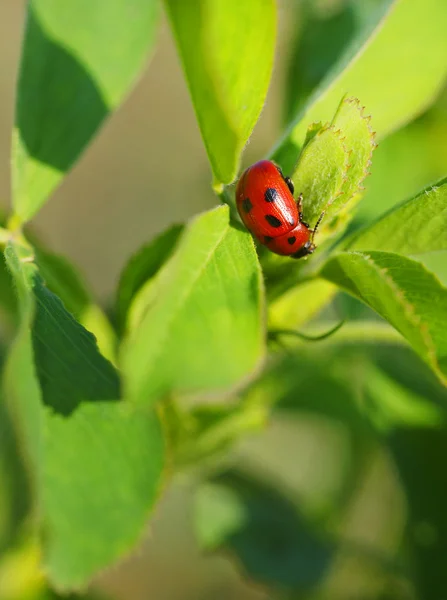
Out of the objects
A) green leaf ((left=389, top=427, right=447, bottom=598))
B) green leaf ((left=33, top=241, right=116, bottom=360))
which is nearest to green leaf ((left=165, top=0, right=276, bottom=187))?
green leaf ((left=33, top=241, right=116, bottom=360))

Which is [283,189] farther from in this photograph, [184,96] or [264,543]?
[184,96]

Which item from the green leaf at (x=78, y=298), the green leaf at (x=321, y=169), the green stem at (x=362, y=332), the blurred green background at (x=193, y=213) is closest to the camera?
the green leaf at (x=321, y=169)

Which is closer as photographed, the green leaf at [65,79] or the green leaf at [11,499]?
the green leaf at [65,79]

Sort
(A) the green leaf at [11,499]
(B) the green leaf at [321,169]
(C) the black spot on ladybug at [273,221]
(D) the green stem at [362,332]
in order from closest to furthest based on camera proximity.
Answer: (B) the green leaf at [321,169]
(C) the black spot on ladybug at [273,221]
(D) the green stem at [362,332]
(A) the green leaf at [11,499]

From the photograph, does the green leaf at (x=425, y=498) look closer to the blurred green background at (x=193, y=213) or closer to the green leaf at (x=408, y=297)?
the blurred green background at (x=193, y=213)

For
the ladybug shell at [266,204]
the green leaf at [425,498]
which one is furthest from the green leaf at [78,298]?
the green leaf at [425,498]

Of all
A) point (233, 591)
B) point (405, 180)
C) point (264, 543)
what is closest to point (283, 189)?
point (405, 180)
